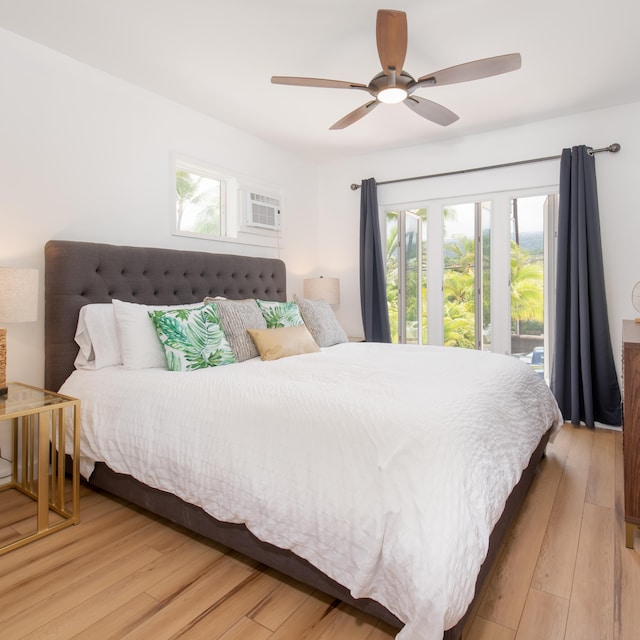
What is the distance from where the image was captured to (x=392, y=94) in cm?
240

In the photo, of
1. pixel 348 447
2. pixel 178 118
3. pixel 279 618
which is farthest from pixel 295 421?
pixel 178 118

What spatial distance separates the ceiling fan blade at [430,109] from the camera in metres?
2.56

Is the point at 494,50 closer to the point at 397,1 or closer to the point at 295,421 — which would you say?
the point at 397,1

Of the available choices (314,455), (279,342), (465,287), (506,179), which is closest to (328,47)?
(279,342)

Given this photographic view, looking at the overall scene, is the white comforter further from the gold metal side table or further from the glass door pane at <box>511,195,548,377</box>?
the glass door pane at <box>511,195,548,377</box>

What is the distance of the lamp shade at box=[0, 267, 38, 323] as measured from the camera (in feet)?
6.55

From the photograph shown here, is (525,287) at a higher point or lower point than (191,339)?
higher

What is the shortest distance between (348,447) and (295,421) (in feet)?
0.78

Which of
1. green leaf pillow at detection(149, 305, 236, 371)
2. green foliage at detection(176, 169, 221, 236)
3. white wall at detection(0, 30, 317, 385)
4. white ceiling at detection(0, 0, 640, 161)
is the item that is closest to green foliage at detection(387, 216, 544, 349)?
white ceiling at detection(0, 0, 640, 161)

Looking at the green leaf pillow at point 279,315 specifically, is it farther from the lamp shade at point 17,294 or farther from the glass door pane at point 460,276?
the glass door pane at point 460,276

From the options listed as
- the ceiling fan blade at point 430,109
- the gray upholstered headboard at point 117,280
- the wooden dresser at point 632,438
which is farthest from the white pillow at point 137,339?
the wooden dresser at point 632,438

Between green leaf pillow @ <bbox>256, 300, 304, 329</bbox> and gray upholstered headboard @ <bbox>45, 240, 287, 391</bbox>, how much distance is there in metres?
0.57

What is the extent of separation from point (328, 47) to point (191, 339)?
189 centimetres

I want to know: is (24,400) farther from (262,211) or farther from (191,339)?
(262,211)
